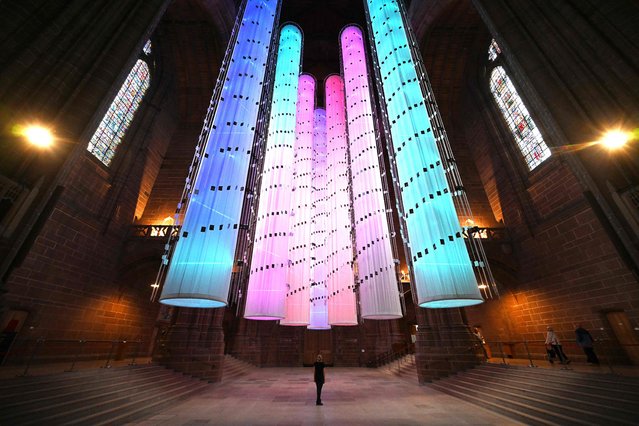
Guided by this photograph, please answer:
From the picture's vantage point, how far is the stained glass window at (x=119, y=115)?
36.7ft

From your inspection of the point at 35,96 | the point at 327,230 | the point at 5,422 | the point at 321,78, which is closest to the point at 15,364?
the point at 5,422

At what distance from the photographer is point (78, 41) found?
17.5ft

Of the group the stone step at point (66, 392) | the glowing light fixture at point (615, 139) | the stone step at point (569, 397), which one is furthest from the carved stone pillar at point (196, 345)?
the glowing light fixture at point (615, 139)

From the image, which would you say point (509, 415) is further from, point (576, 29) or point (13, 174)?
point (13, 174)

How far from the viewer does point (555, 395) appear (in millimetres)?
5141

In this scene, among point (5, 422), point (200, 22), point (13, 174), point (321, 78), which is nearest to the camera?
point (5, 422)

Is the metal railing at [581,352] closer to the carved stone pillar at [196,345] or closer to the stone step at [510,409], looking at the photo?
the stone step at [510,409]

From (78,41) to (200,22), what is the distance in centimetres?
1074

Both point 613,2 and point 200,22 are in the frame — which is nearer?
point 613,2

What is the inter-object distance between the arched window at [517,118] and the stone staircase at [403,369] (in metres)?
9.77

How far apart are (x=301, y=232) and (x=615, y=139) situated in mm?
8270

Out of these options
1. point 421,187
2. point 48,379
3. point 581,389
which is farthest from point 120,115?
point 581,389

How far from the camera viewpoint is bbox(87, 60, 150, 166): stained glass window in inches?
440

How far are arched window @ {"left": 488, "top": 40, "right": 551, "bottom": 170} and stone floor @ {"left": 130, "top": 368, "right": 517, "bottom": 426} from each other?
404 inches
